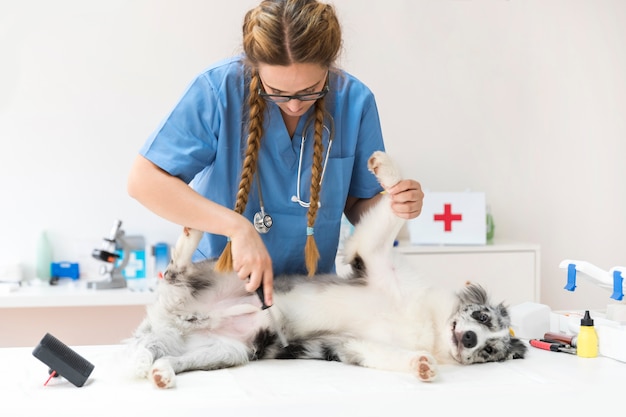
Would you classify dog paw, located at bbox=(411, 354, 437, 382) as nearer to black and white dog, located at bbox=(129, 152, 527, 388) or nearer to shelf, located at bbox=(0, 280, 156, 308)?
black and white dog, located at bbox=(129, 152, 527, 388)

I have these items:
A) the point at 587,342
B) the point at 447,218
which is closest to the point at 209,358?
the point at 587,342

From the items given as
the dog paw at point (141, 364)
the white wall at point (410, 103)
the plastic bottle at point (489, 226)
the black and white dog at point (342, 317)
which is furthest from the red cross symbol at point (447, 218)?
the dog paw at point (141, 364)

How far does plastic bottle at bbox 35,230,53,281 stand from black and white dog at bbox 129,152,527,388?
67.8 inches

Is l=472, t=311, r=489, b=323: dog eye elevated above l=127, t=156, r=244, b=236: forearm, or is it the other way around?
l=127, t=156, r=244, b=236: forearm

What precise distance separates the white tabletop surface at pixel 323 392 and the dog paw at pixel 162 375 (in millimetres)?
16

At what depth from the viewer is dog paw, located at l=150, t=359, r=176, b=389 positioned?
138 cm

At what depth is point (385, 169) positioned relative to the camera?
166 cm

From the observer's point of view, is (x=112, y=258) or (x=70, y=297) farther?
(x=112, y=258)

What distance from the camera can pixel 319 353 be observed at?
1.67m

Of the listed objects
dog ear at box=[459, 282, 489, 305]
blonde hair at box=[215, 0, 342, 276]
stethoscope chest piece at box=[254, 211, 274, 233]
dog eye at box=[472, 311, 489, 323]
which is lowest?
dog eye at box=[472, 311, 489, 323]

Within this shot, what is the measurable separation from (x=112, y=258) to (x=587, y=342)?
6.97ft

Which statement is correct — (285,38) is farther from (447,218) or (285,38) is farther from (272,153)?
(447,218)

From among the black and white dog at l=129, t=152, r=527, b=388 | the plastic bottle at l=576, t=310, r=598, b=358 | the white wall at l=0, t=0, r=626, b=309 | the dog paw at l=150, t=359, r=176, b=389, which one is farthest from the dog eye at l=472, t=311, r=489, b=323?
the white wall at l=0, t=0, r=626, b=309

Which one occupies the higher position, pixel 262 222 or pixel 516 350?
pixel 262 222
